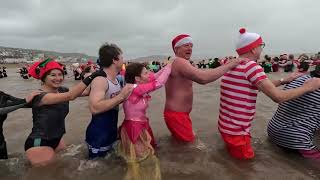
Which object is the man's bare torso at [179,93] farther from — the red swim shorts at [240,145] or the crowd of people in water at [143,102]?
the red swim shorts at [240,145]

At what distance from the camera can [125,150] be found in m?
4.09

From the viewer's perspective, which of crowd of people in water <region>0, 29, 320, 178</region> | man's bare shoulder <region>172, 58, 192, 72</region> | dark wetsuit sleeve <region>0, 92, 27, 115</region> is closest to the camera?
crowd of people in water <region>0, 29, 320, 178</region>

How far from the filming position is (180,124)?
4574 millimetres

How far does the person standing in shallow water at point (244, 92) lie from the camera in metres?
3.75

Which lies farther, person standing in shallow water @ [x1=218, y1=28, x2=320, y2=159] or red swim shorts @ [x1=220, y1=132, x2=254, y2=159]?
red swim shorts @ [x1=220, y1=132, x2=254, y2=159]

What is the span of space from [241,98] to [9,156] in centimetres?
332

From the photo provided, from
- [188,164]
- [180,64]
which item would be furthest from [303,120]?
[180,64]

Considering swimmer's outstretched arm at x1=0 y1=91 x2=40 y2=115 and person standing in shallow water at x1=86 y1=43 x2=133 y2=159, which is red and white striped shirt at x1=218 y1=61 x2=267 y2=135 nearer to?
person standing in shallow water at x1=86 y1=43 x2=133 y2=159

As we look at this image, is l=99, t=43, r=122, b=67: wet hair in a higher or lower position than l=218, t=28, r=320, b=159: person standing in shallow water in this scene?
higher

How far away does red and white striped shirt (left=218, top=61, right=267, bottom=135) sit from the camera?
382 cm

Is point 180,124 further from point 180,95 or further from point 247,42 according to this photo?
point 247,42

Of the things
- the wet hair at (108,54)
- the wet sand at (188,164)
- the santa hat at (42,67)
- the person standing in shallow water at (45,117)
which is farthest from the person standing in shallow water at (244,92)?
the santa hat at (42,67)

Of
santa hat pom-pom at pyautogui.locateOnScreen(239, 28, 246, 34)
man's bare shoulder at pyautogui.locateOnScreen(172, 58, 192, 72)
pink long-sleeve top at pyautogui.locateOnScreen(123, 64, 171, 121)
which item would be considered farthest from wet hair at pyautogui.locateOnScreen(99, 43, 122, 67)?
santa hat pom-pom at pyautogui.locateOnScreen(239, 28, 246, 34)

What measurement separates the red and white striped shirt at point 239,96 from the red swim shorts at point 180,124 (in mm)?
575
